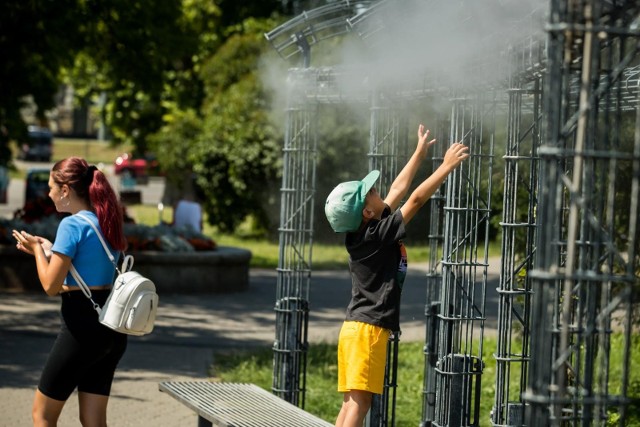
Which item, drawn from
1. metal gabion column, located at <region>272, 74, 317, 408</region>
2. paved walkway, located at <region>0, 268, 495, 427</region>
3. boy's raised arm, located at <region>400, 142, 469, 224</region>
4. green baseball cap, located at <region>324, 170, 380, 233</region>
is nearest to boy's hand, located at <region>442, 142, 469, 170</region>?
boy's raised arm, located at <region>400, 142, 469, 224</region>

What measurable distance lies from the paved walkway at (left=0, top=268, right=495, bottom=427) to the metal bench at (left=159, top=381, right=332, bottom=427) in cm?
84

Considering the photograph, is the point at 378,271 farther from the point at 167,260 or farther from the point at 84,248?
the point at 167,260

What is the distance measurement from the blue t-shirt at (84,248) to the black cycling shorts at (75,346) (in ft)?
0.25

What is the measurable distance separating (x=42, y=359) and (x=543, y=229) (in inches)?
282

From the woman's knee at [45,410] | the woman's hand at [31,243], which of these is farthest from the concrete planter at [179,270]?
the woman's knee at [45,410]

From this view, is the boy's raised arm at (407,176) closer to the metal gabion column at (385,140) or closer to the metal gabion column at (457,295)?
the metal gabion column at (457,295)

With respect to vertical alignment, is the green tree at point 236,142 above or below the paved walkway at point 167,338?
above

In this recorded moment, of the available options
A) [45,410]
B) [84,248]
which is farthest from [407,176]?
[45,410]

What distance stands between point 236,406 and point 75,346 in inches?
58.2

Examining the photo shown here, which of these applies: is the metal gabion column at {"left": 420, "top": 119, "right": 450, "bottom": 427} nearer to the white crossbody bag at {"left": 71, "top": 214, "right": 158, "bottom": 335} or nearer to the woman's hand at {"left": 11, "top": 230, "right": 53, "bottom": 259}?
the white crossbody bag at {"left": 71, "top": 214, "right": 158, "bottom": 335}

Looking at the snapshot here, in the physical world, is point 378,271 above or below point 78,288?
above

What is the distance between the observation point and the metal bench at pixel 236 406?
6.10 metres

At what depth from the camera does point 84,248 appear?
529 centimetres

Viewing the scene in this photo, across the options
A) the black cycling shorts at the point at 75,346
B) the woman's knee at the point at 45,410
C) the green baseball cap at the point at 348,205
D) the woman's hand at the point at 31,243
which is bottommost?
the woman's knee at the point at 45,410
